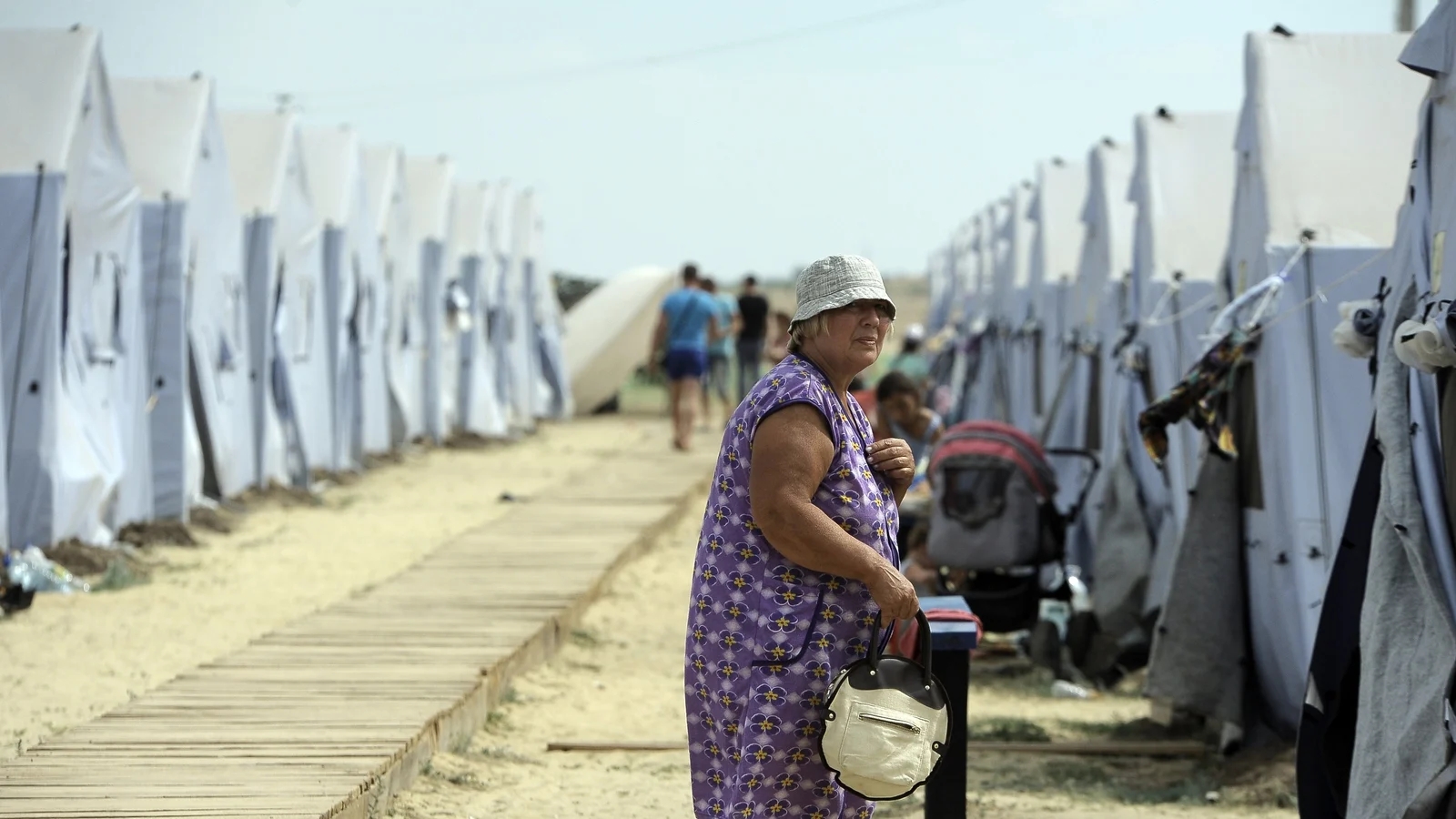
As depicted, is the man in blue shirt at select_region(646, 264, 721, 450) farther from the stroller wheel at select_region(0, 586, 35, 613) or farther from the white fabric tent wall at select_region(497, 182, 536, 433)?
the stroller wheel at select_region(0, 586, 35, 613)

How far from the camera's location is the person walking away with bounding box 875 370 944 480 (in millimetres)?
8867

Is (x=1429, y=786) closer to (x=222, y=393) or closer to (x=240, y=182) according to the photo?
(x=222, y=393)

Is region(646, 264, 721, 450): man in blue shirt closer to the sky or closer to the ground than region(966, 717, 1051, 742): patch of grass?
closer to the sky

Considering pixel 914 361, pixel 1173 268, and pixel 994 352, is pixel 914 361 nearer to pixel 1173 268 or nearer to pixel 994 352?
pixel 994 352

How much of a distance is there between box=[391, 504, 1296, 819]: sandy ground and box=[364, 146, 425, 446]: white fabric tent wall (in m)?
10.8

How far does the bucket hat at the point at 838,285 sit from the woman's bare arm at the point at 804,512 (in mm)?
246

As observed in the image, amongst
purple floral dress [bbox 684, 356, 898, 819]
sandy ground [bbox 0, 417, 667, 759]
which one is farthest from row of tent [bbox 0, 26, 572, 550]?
purple floral dress [bbox 684, 356, 898, 819]

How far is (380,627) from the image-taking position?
23.8 feet

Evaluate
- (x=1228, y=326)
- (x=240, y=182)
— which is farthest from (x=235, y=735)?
(x=240, y=182)

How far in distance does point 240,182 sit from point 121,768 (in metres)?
10.5

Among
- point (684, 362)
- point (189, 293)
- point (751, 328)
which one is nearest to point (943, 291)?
point (751, 328)

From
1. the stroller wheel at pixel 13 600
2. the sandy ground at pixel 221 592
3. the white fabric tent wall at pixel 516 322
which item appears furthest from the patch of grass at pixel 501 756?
the white fabric tent wall at pixel 516 322

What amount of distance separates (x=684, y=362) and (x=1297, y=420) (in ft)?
35.4

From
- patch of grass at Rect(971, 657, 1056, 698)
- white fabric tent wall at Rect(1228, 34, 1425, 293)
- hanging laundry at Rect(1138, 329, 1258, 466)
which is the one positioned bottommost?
patch of grass at Rect(971, 657, 1056, 698)
